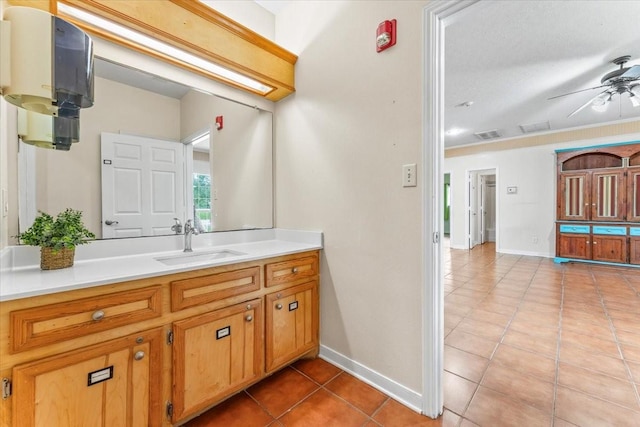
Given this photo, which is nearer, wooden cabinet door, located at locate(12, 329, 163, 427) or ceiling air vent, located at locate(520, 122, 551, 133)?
wooden cabinet door, located at locate(12, 329, 163, 427)

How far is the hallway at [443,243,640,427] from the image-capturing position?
1.49 meters

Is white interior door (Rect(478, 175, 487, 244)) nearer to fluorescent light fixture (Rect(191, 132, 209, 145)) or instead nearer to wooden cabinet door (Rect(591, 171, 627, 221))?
wooden cabinet door (Rect(591, 171, 627, 221))

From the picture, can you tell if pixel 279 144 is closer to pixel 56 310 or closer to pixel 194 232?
pixel 194 232

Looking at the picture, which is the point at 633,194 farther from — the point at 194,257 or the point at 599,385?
the point at 194,257

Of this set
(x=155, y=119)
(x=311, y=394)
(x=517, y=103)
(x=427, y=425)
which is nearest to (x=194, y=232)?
(x=155, y=119)

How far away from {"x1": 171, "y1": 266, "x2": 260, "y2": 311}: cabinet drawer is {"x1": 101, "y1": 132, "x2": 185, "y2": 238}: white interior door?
0.64 m

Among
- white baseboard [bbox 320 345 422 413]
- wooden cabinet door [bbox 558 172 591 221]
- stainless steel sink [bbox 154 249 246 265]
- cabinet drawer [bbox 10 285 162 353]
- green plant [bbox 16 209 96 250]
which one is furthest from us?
wooden cabinet door [bbox 558 172 591 221]

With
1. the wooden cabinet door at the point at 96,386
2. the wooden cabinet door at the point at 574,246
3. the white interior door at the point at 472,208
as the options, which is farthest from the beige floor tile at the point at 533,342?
the white interior door at the point at 472,208

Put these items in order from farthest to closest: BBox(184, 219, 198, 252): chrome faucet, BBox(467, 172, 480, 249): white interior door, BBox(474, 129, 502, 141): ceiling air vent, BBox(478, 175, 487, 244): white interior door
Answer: BBox(478, 175, 487, 244): white interior door
BBox(467, 172, 480, 249): white interior door
BBox(474, 129, 502, 141): ceiling air vent
BBox(184, 219, 198, 252): chrome faucet

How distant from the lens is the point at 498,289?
352cm

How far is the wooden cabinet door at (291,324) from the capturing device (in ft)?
5.50

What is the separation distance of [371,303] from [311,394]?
65cm

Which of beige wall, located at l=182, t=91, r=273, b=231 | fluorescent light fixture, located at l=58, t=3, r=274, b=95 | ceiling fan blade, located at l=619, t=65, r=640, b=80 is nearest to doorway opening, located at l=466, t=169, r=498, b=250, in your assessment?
ceiling fan blade, located at l=619, t=65, r=640, b=80

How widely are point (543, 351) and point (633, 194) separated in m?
4.39
